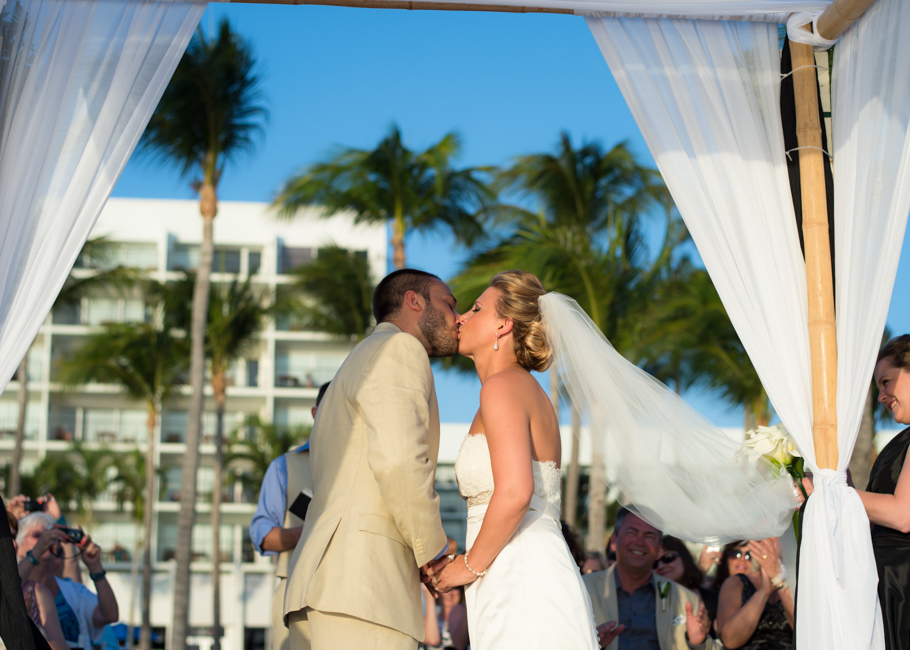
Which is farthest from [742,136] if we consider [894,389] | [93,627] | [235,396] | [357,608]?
[235,396]

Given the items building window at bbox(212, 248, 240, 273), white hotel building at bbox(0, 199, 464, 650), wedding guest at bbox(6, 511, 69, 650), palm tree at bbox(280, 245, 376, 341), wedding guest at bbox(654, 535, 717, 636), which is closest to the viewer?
wedding guest at bbox(6, 511, 69, 650)

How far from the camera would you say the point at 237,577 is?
44.5 meters

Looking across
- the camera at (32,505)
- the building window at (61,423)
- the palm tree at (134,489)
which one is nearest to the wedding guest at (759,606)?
the camera at (32,505)

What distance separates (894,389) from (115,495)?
48341 millimetres

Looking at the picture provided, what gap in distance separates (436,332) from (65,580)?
11.9ft

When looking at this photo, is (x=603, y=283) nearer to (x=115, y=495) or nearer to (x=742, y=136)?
(x=742, y=136)

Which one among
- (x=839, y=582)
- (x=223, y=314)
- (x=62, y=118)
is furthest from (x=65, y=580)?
(x=223, y=314)

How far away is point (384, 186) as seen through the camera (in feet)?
71.5

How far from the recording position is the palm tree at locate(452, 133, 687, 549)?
16828 mm

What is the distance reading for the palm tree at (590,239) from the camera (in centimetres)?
1683

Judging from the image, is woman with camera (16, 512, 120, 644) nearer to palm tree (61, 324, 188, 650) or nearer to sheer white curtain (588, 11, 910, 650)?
sheer white curtain (588, 11, 910, 650)

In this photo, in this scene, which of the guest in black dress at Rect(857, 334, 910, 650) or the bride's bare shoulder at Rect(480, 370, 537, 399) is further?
the guest in black dress at Rect(857, 334, 910, 650)

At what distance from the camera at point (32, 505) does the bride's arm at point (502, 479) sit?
3.76 metres

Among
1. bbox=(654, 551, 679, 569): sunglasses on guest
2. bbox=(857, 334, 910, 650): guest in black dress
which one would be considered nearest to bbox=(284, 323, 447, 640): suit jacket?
bbox=(857, 334, 910, 650): guest in black dress
